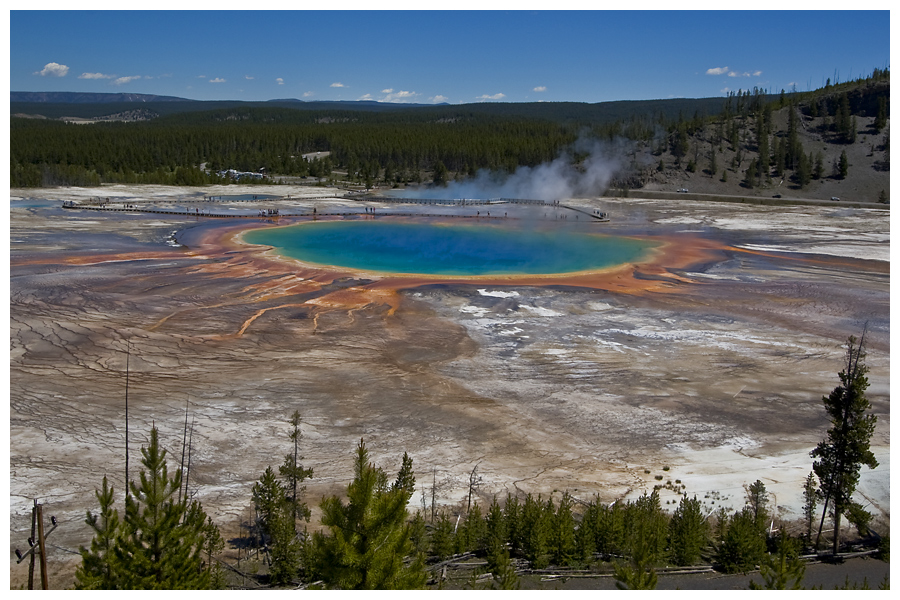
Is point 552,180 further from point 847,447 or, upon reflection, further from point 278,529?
point 278,529

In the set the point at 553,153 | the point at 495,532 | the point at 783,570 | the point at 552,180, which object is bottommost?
the point at 495,532

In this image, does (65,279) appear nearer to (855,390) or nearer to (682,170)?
(855,390)

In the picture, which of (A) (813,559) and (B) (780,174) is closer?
(A) (813,559)

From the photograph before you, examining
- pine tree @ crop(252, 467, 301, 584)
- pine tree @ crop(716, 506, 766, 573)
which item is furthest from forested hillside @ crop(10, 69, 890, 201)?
pine tree @ crop(716, 506, 766, 573)

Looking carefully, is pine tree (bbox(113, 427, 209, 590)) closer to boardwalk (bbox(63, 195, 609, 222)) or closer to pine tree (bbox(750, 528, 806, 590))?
pine tree (bbox(750, 528, 806, 590))

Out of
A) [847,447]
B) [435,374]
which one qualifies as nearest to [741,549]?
[847,447]

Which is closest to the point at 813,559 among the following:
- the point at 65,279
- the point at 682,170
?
the point at 65,279

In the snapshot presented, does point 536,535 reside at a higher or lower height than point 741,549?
higher
